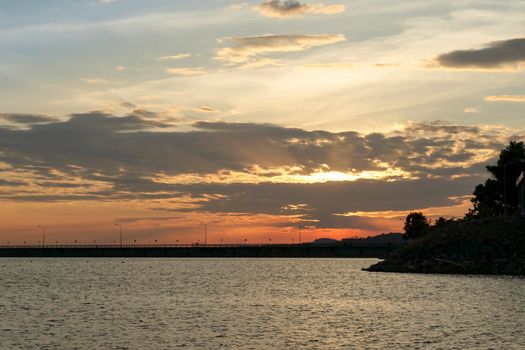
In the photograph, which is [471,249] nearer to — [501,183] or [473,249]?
[473,249]

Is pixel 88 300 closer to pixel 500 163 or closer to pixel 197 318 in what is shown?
pixel 197 318

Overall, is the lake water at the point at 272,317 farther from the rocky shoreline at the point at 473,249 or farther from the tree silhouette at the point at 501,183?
the tree silhouette at the point at 501,183

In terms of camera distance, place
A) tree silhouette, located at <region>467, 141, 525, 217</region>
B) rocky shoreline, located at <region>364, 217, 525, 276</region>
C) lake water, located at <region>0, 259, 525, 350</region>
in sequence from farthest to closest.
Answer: tree silhouette, located at <region>467, 141, 525, 217</region>
rocky shoreline, located at <region>364, 217, 525, 276</region>
lake water, located at <region>0, 259, 525, 350</region>

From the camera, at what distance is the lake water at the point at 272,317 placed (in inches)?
2138

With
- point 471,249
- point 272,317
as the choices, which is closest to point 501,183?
point 471,249

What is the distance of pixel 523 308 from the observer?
7594cm

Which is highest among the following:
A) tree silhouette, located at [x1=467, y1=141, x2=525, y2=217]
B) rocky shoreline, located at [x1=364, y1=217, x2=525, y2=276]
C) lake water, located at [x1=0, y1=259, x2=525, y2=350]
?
tree silhouette, located at [x1=467, y1=141, x2=525, y2=217]

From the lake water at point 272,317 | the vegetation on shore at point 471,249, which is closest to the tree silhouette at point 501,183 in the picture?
the vegetation on shore at point 471,249

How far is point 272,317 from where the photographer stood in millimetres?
71812

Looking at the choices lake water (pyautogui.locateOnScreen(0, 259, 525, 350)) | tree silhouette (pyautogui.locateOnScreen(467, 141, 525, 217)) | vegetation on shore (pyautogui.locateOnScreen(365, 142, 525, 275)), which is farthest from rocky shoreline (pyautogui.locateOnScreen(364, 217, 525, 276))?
tree silhouette (pyautogui.locateOnScreen(467, 141, 525, 217))

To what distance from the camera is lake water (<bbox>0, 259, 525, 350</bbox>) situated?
54312mm

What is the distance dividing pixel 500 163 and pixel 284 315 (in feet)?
452

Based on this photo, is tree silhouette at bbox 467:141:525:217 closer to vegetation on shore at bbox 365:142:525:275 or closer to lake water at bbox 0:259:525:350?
vegetation on shore at bbox 365:142:525:275

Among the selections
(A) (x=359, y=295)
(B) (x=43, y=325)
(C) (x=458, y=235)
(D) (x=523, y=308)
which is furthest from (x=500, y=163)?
(B) (x=43, y=325)
